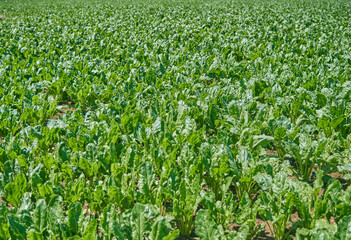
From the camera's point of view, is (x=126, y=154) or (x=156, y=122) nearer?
(x=126, y=154)

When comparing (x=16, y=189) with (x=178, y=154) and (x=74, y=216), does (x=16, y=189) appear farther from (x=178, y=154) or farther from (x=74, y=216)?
(x=178, y=154)

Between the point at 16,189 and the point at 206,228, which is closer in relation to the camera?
the point at 206,228

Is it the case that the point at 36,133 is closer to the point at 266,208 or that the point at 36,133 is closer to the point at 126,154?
the point at 126,154

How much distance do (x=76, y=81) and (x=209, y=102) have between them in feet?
8.94

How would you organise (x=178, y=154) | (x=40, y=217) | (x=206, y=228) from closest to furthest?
(x=206, y=228) → (x=40, y=217) → (x=178, y=154)

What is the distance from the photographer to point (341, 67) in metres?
6.37

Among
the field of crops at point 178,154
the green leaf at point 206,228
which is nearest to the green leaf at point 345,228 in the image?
the field of crops at point 178,154

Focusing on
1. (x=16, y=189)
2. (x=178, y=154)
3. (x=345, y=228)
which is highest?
(x=178, y=154)

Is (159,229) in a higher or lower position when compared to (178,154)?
lower

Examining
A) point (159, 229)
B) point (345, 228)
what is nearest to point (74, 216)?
point (159, 229)

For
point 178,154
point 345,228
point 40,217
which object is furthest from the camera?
point 178,154

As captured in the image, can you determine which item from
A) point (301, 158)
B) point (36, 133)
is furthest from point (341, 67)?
point (36, 133)

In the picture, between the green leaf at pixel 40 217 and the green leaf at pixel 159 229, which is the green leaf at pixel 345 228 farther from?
the green leaf at pixel 40 217

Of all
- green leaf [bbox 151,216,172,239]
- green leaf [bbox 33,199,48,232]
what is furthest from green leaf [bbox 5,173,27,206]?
green leaf [bbox 151,216,172,239]
